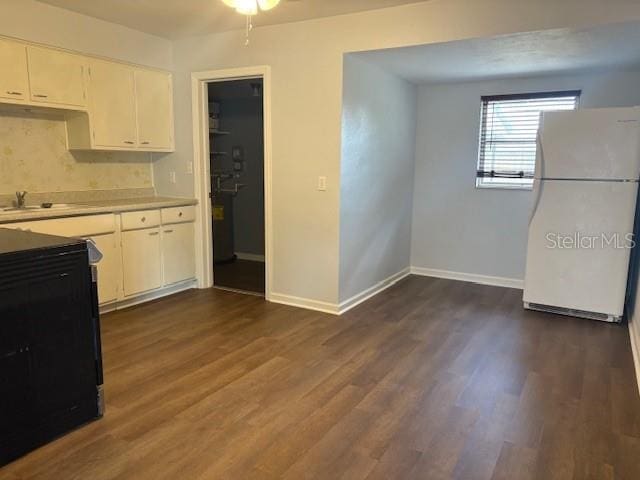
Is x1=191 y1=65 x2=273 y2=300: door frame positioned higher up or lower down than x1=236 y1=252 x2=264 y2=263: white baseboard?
higher up

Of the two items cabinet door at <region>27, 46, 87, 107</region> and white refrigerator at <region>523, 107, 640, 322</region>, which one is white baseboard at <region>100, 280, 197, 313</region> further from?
white refrigerator at <region>523, 107, 640, 322</region>

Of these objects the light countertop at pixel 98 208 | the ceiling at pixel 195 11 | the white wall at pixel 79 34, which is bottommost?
the light countertop at pixel 98 208

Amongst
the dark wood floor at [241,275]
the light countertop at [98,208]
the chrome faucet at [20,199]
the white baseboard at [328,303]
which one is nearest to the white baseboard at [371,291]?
the white baseboard at [328,303]

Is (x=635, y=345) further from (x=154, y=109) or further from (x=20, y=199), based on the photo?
(x=20, y=199)

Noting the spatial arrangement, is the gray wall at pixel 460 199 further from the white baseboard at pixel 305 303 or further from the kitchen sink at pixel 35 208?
the kitchen sink at pixel 35 208

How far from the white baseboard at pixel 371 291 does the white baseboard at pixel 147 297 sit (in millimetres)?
1660

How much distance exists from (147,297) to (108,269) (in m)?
0.57

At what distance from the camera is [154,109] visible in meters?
4.46

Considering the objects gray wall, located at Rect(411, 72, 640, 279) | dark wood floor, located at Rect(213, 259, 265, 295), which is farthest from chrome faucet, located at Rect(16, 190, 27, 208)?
gray wall, located at Rect(411, 72, 640, 279)

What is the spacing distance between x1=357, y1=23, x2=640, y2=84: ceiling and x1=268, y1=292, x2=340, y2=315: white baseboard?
2.10m

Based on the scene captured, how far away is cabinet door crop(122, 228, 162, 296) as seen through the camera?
400 cm

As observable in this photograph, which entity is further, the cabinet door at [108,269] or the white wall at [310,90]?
the cabinet door at [108,269]

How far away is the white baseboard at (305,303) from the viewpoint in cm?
404

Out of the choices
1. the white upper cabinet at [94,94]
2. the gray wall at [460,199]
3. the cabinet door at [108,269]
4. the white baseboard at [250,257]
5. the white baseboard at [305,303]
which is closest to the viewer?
the white upper cabinet at [94,94]
